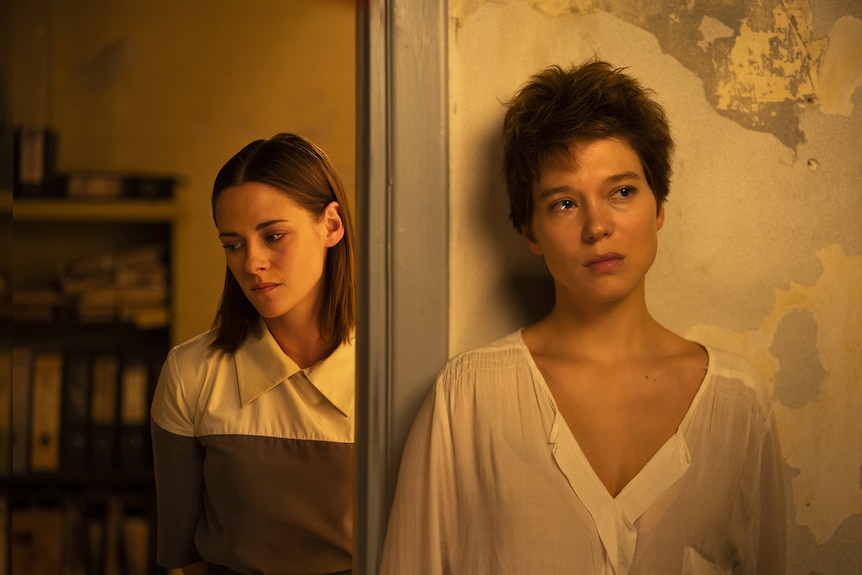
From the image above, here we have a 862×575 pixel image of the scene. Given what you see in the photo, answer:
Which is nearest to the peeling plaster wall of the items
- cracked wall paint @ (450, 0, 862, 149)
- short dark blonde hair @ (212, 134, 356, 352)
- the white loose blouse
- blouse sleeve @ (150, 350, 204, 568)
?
cracked wall paint @ (450, 0, 862, 149)

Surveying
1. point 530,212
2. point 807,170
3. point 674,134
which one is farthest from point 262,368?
point 807,170

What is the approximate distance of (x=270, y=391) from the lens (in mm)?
1105

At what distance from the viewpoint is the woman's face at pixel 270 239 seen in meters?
1.09

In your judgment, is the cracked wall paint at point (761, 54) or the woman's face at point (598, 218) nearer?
the woman's face at point (598, 218)

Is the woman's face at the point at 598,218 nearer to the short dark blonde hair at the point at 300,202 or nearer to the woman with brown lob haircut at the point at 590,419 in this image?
the woman with brown lob haircut at the point at 590,419

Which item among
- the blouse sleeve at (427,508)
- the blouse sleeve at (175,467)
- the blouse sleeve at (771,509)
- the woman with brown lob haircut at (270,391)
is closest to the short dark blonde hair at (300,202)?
the woman with brown lob haircut at (270,391)

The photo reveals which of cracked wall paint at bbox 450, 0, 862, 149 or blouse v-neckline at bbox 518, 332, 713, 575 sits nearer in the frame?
blouse v-neckline at bbox 518, 332, 713, 575

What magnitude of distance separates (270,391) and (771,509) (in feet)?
2.44

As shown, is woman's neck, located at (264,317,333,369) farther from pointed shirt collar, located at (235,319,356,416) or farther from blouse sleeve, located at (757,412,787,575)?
blouse sleeve, located at (757,412,787,575)

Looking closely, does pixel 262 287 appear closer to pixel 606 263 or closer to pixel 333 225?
pixel 333 225

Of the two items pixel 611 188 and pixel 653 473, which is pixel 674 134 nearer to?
pixel 611 188

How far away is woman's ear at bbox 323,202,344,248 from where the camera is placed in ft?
3.61

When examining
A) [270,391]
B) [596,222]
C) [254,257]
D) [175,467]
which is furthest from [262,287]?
[596,222]

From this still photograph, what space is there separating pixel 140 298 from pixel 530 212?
0.59 metres
